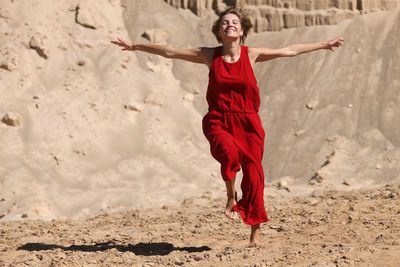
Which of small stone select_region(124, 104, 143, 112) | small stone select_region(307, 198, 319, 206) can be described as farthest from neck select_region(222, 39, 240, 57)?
small stone select_region(124, 104, 143, 112)

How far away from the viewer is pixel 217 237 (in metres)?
7.73

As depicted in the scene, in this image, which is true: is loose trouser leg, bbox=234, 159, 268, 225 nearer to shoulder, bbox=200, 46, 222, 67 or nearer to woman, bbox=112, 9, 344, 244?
woman, bbox=112, 9, 344, 244

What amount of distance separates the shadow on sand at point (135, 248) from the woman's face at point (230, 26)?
2365mm

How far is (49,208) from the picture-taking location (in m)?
12.4

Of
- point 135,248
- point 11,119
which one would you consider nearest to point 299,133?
point 11,119

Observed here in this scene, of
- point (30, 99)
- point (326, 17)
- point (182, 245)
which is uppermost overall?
point (326, 17)

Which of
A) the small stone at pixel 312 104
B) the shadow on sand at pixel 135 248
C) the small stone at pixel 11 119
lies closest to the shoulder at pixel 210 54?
the shadow on sand at pixel 135 248

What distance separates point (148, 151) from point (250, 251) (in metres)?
8.95

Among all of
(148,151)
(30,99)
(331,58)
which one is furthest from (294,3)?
(30,99)

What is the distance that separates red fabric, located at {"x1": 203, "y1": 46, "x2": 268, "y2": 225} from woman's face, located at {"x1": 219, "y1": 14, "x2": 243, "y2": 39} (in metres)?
0.24

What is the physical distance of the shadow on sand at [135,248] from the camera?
6.89 meters

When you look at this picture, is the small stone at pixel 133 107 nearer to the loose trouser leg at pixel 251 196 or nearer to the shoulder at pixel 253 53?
the shoulder at pixel 253 53

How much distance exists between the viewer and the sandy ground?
19.3 feet

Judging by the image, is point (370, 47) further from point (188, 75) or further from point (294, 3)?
point (188, 75)
